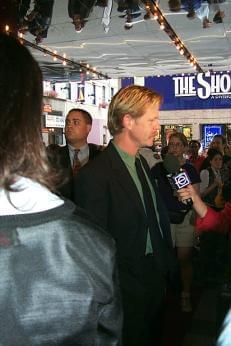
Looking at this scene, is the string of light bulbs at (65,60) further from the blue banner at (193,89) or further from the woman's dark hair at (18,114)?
the woman's dark hair at (18,114)

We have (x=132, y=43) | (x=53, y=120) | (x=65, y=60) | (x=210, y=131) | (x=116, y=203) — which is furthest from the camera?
(x=53, y=120)

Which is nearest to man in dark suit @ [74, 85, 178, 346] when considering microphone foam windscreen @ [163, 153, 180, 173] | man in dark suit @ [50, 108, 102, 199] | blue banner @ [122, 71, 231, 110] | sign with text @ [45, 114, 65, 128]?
microphone foam windscreen @ [163, 153, 180, 173]

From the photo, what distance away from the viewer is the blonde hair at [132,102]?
2.25 metres

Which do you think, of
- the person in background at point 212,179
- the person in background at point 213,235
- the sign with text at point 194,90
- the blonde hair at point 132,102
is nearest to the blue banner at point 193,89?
the sign with text at point 194,90

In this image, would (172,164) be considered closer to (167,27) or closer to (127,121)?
(127,121)

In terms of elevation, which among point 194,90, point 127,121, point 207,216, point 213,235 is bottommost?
point 213,235

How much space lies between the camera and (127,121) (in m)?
2.29

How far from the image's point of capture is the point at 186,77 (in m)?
13.5

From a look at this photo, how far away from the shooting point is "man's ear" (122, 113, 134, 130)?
2.28 m

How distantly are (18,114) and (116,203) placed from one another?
1.29 m

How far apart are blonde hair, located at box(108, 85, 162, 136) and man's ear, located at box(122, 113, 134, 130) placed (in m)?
0.01

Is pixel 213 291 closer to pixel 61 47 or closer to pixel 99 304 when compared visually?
pixel 99 304

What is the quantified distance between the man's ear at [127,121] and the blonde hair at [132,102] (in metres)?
0.01

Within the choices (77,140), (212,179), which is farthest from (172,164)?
(212,179)
